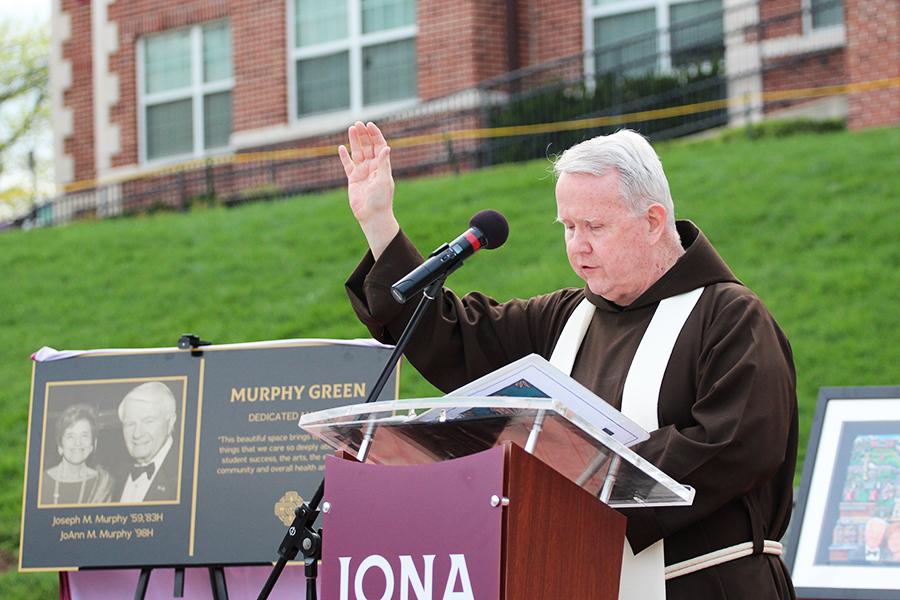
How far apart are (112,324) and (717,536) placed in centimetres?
943

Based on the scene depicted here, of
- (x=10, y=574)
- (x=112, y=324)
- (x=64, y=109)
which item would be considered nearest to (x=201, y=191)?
(x=64, y=109)

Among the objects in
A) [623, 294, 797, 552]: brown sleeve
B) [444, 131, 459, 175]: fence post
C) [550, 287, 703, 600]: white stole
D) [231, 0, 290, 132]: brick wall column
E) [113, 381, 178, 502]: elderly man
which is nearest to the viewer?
[623, 294, 797, 552]: brown sleeve

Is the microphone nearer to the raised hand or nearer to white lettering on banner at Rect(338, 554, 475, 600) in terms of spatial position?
the raised hand

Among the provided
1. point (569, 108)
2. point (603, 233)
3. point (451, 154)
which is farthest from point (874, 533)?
point (569, 108)

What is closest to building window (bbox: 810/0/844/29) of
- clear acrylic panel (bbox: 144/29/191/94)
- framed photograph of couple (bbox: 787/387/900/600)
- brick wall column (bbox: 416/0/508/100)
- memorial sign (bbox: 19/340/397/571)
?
brick wall column (bbox: 416/0/508/100)

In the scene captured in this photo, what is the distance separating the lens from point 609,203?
4203 mm

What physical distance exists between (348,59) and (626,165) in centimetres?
1630

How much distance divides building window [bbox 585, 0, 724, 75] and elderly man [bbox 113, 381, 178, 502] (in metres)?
12.1

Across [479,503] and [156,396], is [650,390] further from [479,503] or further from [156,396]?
[156,396]

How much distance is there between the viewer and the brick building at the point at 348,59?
16.4m

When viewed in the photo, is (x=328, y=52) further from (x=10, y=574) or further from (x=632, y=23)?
(x=10, y=574)

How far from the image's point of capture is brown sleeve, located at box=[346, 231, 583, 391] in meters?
4.58

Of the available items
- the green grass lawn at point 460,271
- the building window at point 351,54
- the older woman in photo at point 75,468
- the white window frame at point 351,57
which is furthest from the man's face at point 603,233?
the building window at point 351,54

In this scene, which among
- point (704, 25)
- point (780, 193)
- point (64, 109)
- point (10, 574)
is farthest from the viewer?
point (64, 109)
